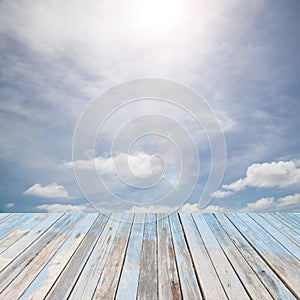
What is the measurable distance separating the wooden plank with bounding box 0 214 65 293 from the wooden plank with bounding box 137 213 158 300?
31.0 inches

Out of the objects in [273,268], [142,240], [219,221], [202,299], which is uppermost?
[219,221]

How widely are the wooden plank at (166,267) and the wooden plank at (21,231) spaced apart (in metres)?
1.20

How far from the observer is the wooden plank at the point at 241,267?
4.96 feet

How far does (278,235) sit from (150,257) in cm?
124

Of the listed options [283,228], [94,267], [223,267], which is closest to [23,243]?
[94,267]

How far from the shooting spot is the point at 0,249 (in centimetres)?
213

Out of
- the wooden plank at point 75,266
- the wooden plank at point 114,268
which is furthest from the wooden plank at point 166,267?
the wooden plank at point 75,266

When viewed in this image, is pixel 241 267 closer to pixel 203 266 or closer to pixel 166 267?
pixel 203 266

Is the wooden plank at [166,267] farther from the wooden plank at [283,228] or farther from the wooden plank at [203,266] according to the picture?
the wooden plank at [283,228]

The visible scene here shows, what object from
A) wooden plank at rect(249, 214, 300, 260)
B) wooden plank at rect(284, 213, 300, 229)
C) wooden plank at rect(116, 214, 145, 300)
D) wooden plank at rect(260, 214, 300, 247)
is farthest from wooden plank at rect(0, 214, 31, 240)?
wooden plank at rect(284, 213, 300, 229)

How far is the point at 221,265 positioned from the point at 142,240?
69 cm

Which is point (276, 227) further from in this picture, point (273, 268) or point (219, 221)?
point (273, 268)

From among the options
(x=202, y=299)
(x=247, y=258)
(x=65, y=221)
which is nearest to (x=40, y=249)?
(x=65, y=221)

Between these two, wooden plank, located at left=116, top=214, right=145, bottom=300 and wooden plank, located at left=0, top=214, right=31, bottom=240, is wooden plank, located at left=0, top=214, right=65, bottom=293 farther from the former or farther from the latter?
wooden plank, located at left=116, top=214, right=145, bottom=300
